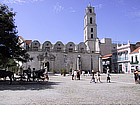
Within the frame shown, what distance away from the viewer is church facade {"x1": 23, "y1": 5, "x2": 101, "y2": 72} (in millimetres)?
41469

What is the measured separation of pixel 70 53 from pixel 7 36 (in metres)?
33.5

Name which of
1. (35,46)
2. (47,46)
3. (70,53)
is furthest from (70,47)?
(35,46)

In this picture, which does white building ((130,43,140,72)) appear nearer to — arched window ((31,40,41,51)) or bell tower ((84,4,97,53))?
bell tower ((84,4,97,53))

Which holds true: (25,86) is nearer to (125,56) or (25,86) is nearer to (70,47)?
(125,56)

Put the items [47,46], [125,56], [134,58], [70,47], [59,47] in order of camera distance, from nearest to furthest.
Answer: [134,58], [125,56], [47,46], [59,47], [70,47]

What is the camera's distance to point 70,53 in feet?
146

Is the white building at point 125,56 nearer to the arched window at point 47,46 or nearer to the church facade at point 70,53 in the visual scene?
the church facade at point 70,53

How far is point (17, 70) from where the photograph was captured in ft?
89.5

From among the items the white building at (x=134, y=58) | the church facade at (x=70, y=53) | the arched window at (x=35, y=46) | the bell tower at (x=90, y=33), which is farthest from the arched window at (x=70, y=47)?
the white building at (x=134, y=58)

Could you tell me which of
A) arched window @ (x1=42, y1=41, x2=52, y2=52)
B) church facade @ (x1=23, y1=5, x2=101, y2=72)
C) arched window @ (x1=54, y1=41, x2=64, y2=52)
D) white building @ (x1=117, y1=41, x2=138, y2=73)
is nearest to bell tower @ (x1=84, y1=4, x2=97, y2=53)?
church facade @ (x1=23, y1=5, x2=101, y2=72)

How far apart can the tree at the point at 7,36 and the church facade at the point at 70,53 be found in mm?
28040

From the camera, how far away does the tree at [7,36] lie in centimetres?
1123

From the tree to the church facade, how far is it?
1104 inches
